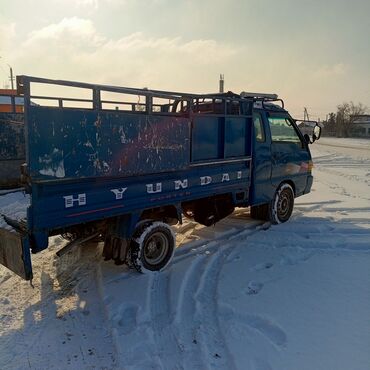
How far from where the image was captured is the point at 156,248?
16.0 feet

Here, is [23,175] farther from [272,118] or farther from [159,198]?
[272,118]

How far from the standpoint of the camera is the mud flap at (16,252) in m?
3.55

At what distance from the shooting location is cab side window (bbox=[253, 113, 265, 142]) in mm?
6048

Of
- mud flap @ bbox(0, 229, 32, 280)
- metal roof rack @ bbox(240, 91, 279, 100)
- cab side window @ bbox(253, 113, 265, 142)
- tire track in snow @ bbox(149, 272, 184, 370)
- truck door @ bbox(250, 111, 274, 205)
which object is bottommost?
tire track in snow @ bbox(149, 272, 184, 370)

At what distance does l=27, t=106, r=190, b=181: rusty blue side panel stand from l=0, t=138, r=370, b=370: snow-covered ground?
1.40 meters

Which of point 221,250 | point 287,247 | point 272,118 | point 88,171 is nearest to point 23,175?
point 88,171

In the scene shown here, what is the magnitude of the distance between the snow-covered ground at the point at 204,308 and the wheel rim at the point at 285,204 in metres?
1.00

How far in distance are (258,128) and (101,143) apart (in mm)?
3200

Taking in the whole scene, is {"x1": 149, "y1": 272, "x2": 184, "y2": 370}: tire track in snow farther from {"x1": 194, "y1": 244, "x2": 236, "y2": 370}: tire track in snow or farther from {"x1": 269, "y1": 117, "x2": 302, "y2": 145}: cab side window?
{"x1": 269, "y1": 117, "x2": 302, "y2": 145}: cab side window

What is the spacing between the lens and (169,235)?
4.88 meters

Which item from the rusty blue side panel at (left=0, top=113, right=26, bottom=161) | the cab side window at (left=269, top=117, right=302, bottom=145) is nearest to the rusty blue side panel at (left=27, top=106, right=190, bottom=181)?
the cab side window at (left=269, top=117, right=302, bottom=145)

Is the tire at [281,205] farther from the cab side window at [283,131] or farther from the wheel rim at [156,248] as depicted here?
the wheel rim at [156,248]

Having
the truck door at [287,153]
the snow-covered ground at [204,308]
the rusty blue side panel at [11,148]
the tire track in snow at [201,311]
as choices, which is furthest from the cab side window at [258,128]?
the rusty blue side panel at [11,148]

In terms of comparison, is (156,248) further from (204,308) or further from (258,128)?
(258,128)
